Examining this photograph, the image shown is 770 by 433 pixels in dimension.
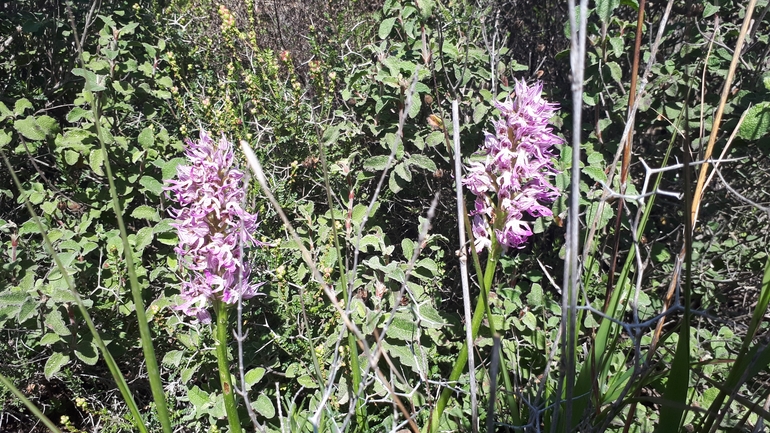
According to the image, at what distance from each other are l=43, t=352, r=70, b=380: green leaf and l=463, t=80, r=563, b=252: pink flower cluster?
Answer: 1.25m

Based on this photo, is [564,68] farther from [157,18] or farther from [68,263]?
[68,263]

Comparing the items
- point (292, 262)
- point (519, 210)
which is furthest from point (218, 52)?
point (519, 210)

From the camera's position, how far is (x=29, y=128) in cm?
169

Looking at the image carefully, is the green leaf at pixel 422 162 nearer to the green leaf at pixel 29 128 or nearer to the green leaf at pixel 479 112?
the green leaf at pixel 479 112

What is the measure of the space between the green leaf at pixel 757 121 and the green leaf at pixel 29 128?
2128 millimetres

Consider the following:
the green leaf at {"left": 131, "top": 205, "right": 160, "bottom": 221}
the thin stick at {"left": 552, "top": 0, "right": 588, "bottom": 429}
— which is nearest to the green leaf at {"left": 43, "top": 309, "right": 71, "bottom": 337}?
the green leaf at {"left": 131, "top": 205, "right": 160, "bottom": 221}

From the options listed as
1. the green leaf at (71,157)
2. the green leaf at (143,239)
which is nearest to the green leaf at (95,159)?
the green leaf at (71,157)

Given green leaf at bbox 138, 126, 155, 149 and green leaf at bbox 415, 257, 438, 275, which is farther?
green leaf at bbox 138, 126, 155, 149

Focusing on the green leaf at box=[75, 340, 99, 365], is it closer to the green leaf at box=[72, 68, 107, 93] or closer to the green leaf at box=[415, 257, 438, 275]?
the green leaf at box=[72, 68, 107, 93]

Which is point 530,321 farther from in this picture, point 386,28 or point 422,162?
point 386,28

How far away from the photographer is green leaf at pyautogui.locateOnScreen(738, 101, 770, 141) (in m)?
1.40

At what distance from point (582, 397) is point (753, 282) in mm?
1359

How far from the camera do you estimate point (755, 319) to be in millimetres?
856

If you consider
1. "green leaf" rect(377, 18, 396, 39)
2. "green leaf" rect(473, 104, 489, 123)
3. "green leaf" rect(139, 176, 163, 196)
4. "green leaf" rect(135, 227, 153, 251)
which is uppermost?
"green leaf" rect(377, 18, 396, 39)
